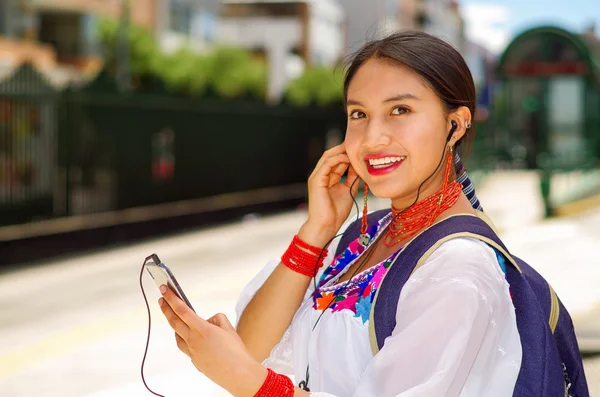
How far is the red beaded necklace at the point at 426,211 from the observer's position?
2.11 m

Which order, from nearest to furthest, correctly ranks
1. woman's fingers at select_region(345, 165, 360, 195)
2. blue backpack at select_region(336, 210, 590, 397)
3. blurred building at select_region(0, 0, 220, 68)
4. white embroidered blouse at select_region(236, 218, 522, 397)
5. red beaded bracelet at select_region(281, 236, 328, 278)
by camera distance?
1. white embroidered blouse at select_region(236, 218, 522, 397)
2. blue backpack at select_region(336, 210, 590, 397)
3. red beaded bracelet at select_region(281, 236, 328, 278)
4. woman's fingers at select_region(345, 165, 360, 195)
5. blurred building at select_region(0, 0, 220, 68)

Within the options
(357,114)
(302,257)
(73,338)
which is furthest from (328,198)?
(73,338)

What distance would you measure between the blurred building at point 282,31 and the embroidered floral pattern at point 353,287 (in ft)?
199

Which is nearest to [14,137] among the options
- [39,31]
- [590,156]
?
[590,156]

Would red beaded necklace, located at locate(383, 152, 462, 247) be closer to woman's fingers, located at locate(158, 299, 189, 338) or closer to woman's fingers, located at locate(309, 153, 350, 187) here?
woman's fingers, located at locate(309, 153, 350, 187)

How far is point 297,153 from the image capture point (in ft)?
66.2

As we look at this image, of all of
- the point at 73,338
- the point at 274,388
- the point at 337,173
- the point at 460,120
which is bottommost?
the point at 73,338

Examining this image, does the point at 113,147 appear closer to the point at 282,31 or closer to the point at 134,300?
the point at 134,300

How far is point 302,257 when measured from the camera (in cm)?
241

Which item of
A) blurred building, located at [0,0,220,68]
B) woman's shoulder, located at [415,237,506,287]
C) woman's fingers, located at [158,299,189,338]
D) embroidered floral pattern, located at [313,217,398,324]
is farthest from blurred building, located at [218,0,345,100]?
woman's shoulder, located at [415,237,506,287]

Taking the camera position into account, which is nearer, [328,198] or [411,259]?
[411,259]

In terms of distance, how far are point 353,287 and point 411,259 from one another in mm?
274

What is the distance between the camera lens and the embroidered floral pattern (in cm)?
210

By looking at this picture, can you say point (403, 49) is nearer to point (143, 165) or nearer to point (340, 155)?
point (340, 155)
